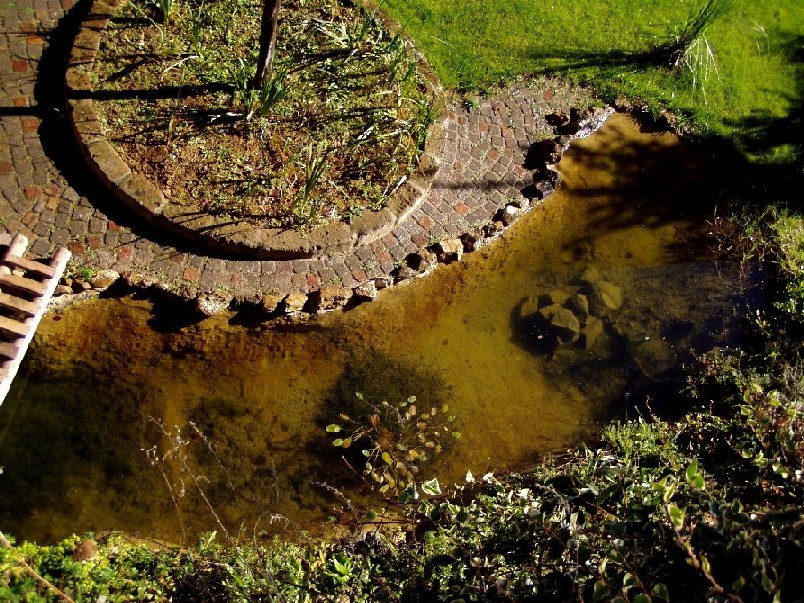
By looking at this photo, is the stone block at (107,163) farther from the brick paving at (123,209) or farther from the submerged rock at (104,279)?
the submerged rock at (104,279)

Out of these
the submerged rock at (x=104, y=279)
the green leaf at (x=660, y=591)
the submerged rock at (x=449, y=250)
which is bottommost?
the green leaf at (x=660, y=591)

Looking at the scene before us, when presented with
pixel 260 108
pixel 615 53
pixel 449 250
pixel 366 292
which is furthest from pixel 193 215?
pixel 615 53

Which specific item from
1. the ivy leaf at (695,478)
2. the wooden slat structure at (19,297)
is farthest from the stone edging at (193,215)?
the ivy leaf at (695,478)

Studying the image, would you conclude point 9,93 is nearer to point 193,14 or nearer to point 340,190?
point 193,14

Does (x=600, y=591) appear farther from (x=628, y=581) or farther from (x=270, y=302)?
(x=270, y=302)

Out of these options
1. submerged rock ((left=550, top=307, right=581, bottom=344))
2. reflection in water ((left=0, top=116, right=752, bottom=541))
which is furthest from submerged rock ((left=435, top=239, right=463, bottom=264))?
submerged rock ((left=550, top=307, right=581, bottom=344))

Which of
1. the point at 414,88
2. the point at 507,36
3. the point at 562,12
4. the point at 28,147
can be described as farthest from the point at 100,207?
the point at 562,12

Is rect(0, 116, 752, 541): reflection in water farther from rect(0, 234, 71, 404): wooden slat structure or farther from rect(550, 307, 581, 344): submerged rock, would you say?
rect(0, 234, 71, 404): wooden slat structure
